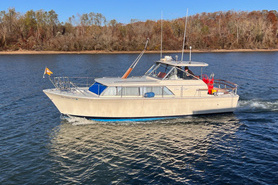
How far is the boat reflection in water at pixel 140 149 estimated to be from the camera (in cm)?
1123

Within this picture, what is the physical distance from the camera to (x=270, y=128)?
16609 millimetres

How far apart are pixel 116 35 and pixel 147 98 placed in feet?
323

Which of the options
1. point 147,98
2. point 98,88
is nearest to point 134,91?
point 147,98

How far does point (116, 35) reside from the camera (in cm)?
11088

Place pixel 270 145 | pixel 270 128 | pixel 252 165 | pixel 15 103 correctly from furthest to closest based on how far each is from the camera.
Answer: pixel 15 103 < pixel 270 128 < pixel 270 145 < pixel 252 165

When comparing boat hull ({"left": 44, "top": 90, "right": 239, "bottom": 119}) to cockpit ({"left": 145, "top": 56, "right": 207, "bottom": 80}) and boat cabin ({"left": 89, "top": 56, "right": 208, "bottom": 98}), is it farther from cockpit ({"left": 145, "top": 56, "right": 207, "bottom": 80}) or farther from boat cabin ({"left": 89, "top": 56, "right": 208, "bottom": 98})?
cockpit ({"left": 145, "top": 56, "right": 207, "bottom": 80})

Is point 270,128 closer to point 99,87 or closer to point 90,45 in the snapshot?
point 99,87

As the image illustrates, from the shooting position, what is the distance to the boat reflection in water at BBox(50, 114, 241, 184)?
11234mm

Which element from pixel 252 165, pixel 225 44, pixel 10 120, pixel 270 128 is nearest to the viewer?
pixel 252 165

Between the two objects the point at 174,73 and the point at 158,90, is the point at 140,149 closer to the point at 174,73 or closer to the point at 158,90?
the point at 158,90

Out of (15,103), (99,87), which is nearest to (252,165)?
(99,87)

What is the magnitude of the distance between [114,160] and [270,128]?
11256 millimetres

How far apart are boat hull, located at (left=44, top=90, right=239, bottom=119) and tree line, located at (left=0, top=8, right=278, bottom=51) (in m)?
85.7

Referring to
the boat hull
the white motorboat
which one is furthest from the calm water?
the white motorboat
